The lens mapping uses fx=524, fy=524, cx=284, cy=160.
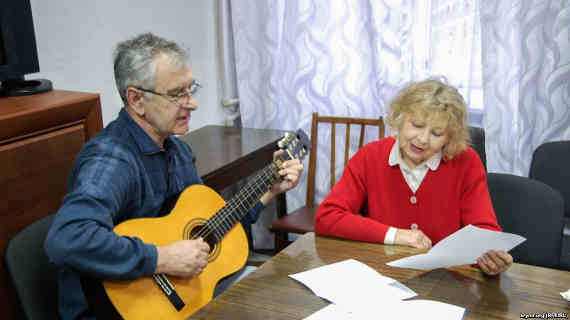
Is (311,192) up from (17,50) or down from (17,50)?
down

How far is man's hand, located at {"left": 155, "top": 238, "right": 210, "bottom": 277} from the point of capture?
136 cm

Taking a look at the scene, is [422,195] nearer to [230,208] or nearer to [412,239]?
[412,239]

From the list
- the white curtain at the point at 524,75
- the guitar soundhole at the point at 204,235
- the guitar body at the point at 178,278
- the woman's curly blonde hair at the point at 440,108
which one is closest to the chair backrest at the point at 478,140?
the woman's curly blonde hair at the point at 440,108

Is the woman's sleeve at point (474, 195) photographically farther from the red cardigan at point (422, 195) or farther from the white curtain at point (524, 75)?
the white curtain at point (524, 75)

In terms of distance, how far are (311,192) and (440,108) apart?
1.40 m

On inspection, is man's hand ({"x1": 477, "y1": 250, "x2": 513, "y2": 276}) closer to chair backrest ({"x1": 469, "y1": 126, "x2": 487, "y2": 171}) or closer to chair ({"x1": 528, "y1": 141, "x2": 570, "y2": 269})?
chair backrest ({"x1": 469, "y1": 126, "x2": 487, "y2": 171})

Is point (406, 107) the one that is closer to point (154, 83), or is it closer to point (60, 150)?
point (154, 83)

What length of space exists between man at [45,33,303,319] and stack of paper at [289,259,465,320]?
0.37 m

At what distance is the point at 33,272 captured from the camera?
4.28ft

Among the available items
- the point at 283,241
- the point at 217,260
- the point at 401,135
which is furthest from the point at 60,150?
the point at 283,241

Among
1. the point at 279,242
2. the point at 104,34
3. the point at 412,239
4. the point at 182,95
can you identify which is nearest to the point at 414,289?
the point at 412,239

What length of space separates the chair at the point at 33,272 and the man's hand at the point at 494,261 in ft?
3.54

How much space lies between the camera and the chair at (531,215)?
1619 millimetres

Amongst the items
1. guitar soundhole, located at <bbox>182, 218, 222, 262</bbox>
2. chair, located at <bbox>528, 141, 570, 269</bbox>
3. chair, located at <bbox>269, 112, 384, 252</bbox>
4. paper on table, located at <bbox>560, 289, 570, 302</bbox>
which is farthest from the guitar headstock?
chair, located at <bbox>528, 141, 570, 269</bbox>
